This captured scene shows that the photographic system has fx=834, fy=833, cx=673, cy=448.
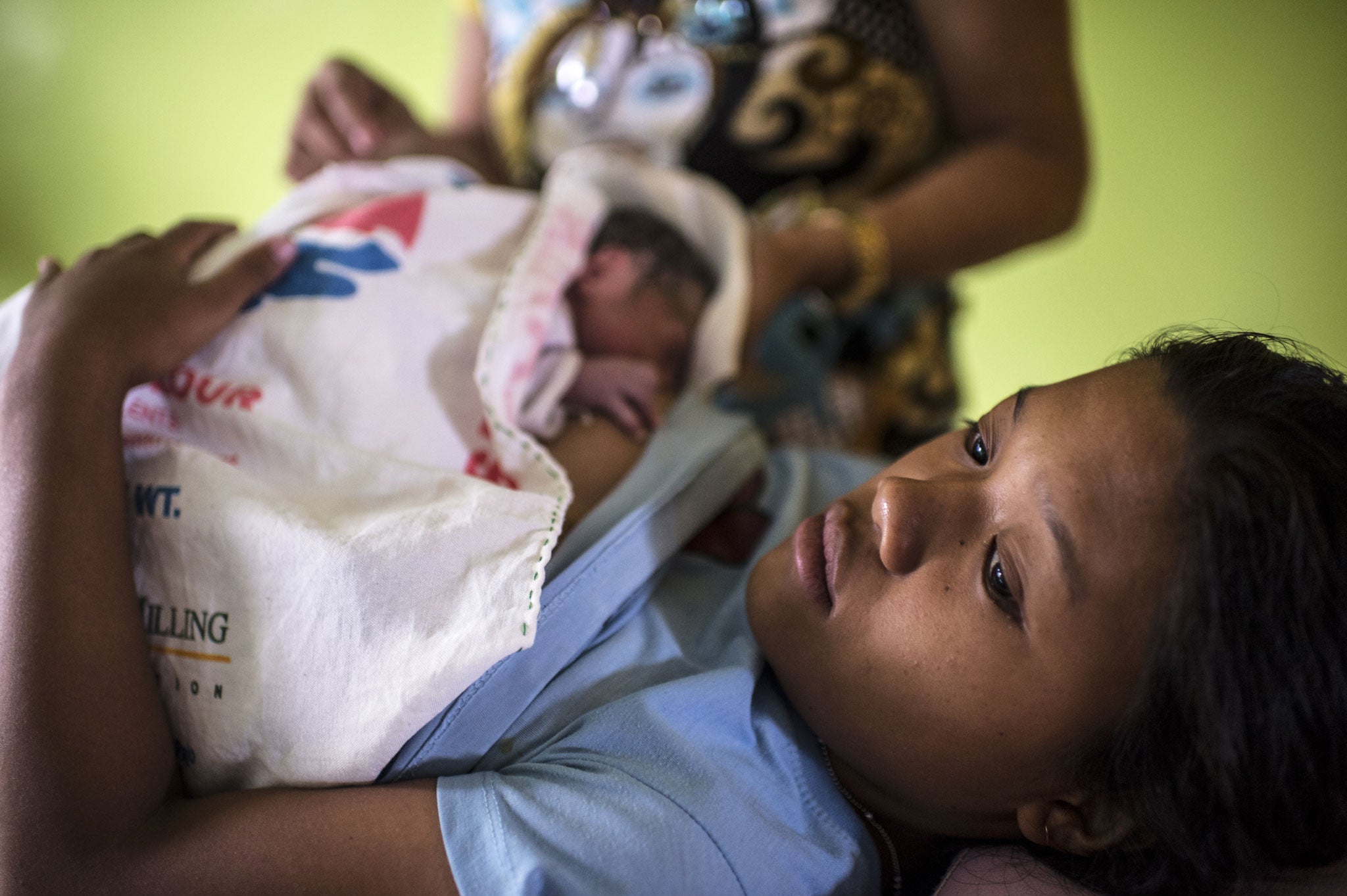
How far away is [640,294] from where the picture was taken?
94cm

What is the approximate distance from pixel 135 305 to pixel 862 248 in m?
0.73

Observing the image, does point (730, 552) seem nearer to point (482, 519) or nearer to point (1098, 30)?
point (482, 519)

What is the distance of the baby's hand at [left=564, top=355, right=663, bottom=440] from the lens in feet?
2.74

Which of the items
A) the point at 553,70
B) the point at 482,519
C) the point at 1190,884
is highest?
the point at 553,70

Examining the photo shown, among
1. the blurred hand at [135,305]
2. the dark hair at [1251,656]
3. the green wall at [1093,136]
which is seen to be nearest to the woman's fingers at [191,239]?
the blurred hand at [135,305]

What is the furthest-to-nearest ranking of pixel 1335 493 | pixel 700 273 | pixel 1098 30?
pixel 1098 30
pixel 700 273
pixel 1335 493

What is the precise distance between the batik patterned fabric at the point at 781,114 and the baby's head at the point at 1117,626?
0.41m

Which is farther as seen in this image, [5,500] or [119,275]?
[119,275]

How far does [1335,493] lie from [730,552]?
46 cm

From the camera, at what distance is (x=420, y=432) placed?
72 cm

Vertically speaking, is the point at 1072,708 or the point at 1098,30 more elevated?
the point at 1098,30

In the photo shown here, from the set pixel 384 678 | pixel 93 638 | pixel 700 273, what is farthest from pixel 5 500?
pixel 700 273

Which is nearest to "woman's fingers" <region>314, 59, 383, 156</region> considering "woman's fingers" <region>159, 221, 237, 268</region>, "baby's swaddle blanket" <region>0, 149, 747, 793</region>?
"baby's swaddle blanket" <region>0, 149, 747, 793</region>

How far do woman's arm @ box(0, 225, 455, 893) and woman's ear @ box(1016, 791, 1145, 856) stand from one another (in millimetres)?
402
